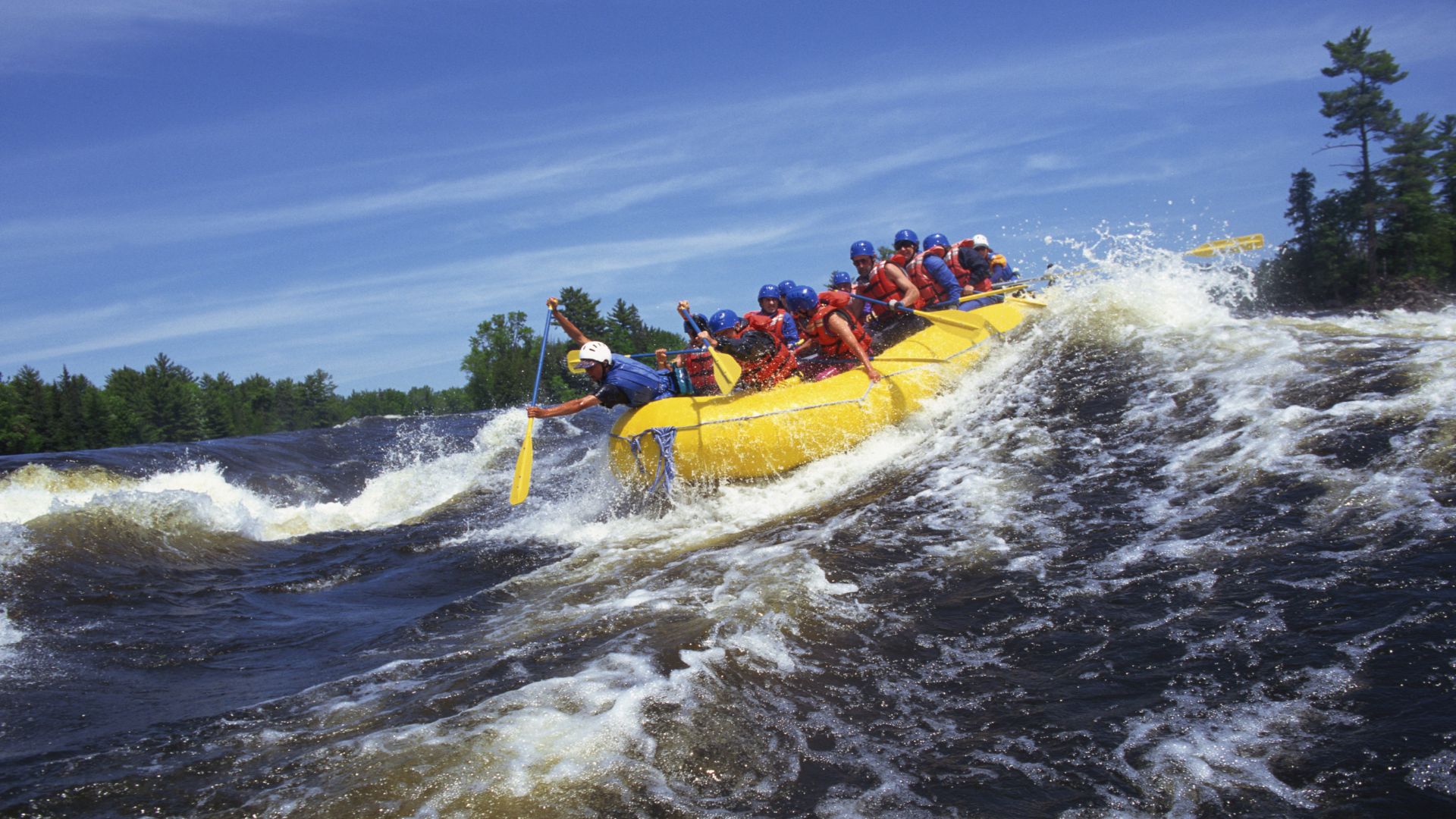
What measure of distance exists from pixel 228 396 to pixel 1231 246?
281 ft

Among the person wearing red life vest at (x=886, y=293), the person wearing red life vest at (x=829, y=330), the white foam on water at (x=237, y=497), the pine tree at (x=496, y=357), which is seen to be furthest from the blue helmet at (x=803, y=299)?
the pine tree at (x=496, y=357)

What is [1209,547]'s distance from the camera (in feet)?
14.7

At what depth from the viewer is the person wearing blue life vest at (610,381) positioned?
308 inches

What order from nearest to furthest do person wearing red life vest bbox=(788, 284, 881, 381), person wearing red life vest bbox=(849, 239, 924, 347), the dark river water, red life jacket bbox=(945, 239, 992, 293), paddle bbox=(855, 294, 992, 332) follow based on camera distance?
the dark river water < person wearing red life vest bbox=(788, 284, 881, 381) < paddle bbox=(855, 294, 992, 332) < person wearing red life vest bbox=(849, 239, 924, 347) < red life jacket bbox=(945, 239, 992, 293)

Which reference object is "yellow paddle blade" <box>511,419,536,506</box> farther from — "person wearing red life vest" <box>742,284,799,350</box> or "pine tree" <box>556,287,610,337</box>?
"pine tree" <box>556,287,610,337</box>

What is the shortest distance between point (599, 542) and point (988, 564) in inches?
136

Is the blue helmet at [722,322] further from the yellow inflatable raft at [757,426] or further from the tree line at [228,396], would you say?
the tree line at [228,396]

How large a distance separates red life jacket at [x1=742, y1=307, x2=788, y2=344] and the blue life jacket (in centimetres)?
130

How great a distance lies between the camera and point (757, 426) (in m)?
7.70

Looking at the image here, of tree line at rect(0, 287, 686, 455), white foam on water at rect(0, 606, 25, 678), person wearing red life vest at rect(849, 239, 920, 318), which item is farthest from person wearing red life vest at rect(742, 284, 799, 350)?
tree line at rect(0, 287, 686, 455)

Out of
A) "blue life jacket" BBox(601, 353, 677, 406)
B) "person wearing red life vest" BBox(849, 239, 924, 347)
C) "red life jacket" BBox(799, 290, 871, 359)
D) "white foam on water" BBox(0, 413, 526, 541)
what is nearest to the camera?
"blue life jacket" BBox(601, 353, 677, 406)

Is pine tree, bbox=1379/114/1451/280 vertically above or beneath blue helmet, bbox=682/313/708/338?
above

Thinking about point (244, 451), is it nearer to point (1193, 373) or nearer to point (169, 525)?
point (169, 525)

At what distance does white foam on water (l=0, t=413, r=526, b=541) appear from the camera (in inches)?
371
